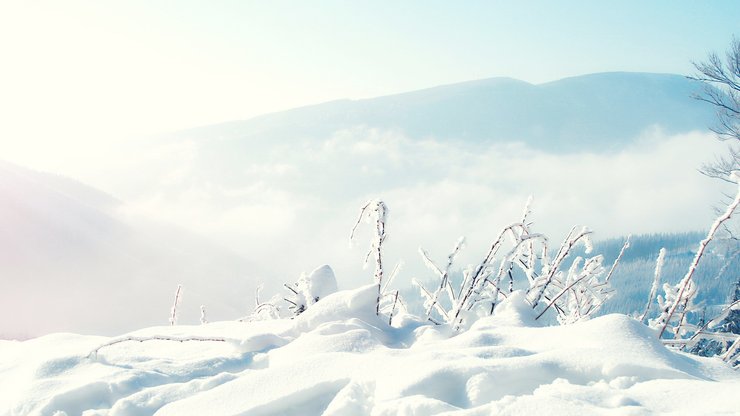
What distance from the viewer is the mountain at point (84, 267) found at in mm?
30672

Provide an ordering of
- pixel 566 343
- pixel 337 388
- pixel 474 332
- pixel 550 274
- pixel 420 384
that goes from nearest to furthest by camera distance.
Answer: pixel 420 384, pixel 337 388, pixel 566 343, pixel 474 332, pixel 550 274

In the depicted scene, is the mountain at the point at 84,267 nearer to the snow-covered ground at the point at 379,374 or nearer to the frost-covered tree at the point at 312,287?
the frost-covered tree at the point at 312,287

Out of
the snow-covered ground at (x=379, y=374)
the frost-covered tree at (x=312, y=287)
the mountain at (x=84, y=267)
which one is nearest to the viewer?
the snow-covered ground at (x=379, y=374)

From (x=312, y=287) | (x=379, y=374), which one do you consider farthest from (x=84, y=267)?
(x=379, y=374)

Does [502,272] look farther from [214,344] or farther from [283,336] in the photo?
[214,344]

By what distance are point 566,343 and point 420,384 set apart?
595 mm

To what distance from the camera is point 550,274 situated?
2.44 metres

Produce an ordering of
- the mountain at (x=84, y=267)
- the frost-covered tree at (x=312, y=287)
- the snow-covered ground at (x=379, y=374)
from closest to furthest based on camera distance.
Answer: the snow-covered ground at (x=379, y=374)
the frost-covered tree at (x=312, y=287)
the mountain at (x=84, y=267)

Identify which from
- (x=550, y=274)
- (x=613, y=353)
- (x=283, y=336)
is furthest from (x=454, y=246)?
(x=613, y=353)

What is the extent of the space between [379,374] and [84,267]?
4081 cm

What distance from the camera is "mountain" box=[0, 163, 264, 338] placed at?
1208 inches

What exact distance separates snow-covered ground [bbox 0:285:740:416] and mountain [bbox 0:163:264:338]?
72.7ft

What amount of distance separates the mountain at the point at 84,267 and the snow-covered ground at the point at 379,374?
22156 mm

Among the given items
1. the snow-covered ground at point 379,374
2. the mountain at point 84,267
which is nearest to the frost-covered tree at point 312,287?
the snow-covered ground at point 379,374
